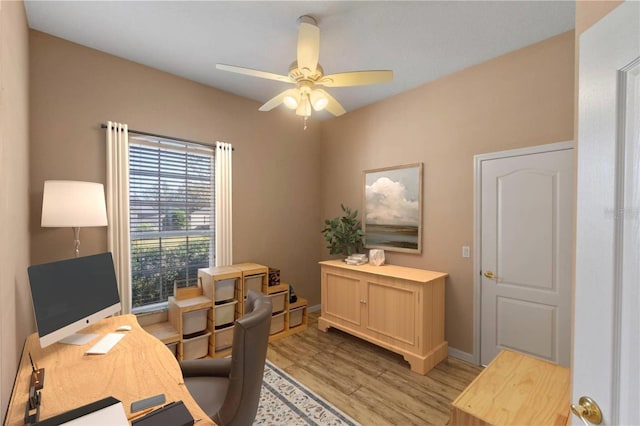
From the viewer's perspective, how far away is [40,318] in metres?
1.33

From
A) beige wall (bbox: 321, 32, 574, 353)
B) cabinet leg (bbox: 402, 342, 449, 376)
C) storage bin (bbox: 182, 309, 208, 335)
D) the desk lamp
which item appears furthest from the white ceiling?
cabinet leg (bbox: 402, 342, 449, 376)

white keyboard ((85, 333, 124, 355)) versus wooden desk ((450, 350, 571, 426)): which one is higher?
white keyboard ((85, 333, 124, 355))

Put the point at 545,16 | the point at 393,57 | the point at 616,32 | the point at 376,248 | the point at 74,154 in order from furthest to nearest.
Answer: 1. the point at 376,248
2. the point at 393,57
3. the point at 74,154
4. the point at 545,16
5. the point at 616,32

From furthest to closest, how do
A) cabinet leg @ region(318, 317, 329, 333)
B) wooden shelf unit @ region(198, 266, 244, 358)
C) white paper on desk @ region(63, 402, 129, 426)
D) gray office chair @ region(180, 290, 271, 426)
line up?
cabinet leg @ region(318, 317, 329, 333), wooden shelf unit @ region(198, 266, 244, 358), gray office chair @ region(180, 290, 271, 426), white paper on desk @ region(63, 402, 129, 426)

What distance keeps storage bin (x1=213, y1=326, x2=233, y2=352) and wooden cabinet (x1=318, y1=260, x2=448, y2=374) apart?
1.19m

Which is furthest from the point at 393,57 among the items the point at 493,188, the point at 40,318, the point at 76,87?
the point at 40,318

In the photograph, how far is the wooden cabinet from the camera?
2605 mm

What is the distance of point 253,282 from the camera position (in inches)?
123

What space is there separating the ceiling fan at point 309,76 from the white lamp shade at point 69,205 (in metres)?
1.32

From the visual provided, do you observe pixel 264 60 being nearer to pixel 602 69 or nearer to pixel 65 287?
pixel 65 287

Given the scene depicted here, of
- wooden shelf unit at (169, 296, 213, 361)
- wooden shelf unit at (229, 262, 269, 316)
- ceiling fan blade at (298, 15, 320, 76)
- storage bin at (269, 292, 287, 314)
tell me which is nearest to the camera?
ceiling fan blade at (298, 15, 320, 76)

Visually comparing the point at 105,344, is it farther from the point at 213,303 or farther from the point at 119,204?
the point at 119,204

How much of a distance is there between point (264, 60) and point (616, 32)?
2.49 meters

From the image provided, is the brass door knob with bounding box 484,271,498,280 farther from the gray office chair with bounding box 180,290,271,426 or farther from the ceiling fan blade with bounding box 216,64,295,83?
the ceiling fan blade with bounding box 216,64,295,83
